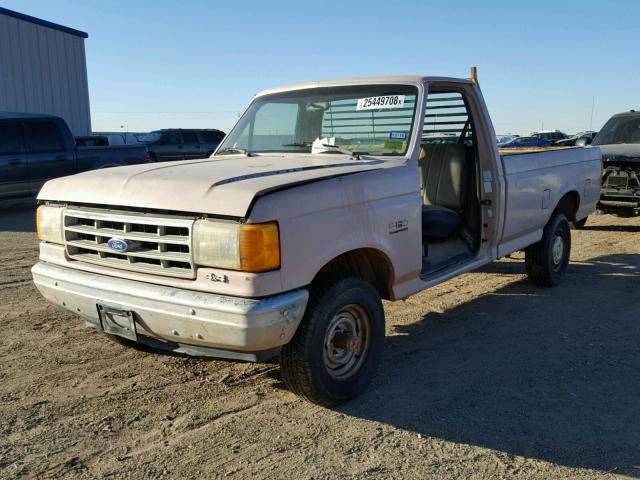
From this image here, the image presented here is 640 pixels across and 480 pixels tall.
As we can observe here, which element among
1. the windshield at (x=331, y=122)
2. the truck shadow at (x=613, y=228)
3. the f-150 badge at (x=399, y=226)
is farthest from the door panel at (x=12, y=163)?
the truck shadow at (x=613, y=228)

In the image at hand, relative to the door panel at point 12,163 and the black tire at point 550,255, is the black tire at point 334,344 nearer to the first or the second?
the black tire at point 550,255

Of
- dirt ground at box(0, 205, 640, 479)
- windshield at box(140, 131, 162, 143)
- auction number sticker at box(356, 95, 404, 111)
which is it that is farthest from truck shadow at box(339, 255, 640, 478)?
windshield at box(140, 131, 162, 143)

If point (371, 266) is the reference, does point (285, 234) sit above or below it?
above

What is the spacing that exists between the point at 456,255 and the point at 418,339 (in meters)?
0.84

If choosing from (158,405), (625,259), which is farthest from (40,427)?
(625,259)

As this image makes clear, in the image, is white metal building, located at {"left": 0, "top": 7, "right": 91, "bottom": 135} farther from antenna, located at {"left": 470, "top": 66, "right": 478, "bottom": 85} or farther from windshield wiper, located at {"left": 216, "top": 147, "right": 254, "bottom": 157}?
antenna, located at {"left": 470, "top": 66, "right": 478, "bottom": 85}

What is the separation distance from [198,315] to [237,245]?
417mm

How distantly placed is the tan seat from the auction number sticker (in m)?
1.06

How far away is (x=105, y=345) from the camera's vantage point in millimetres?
4664

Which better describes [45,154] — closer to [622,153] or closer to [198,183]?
[198,183]

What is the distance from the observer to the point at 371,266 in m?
4.04

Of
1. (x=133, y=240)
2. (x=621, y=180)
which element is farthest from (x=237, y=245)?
(x=621, y=180)

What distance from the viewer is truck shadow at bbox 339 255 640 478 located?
334cm

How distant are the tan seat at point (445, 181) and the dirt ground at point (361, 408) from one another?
94cm
